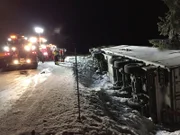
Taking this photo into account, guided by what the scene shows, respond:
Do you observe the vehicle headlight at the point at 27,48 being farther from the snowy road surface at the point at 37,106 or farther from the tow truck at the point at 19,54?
the snowy road surface at the point at 37,106

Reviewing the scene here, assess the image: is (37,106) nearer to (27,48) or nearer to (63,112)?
(63,112)

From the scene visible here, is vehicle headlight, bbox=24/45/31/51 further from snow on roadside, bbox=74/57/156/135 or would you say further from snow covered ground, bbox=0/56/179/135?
snow on roadside, bbox=74/57/156/135

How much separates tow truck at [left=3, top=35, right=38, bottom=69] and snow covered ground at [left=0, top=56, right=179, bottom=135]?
7.21 meters

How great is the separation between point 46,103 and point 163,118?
4064 millimetres

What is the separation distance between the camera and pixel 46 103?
29.0 feet

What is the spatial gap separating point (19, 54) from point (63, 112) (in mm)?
13096

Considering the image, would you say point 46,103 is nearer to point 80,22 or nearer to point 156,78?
point 156,78

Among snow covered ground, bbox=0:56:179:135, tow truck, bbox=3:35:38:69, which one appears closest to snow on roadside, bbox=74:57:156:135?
snow covered ground, bbox=0:56:179:135

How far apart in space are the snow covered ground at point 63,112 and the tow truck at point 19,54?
7206 millimetres

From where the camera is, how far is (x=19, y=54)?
19.7 m

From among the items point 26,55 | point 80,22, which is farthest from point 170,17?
point 80,22

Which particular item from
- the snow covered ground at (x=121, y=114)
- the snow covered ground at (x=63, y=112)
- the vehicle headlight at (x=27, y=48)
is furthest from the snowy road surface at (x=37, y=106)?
the vehicle headlight at (x=27, y=48)

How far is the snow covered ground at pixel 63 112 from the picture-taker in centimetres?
652

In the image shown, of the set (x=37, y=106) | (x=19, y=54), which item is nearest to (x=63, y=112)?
(x=37, y=106)
